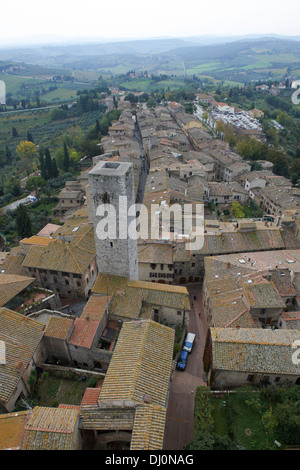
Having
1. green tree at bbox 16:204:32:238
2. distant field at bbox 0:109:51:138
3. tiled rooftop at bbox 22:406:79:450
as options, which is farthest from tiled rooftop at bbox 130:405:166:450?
distant field at bbox 0:109:51:138

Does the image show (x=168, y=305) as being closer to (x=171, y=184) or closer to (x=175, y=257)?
(x=175, y=257)

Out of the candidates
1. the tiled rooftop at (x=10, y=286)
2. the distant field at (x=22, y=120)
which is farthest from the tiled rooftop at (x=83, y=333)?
the distant field at (x=22, y=120)

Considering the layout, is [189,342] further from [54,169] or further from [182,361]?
[54,169]

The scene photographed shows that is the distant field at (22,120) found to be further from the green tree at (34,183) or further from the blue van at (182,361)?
the blue van at (182,361)

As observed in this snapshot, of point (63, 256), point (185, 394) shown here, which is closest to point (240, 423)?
point (185, 394)

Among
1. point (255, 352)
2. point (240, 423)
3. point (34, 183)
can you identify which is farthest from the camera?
point (34, 183)
